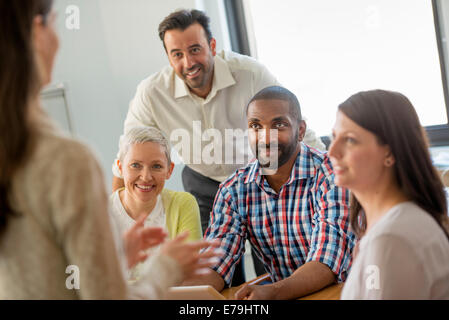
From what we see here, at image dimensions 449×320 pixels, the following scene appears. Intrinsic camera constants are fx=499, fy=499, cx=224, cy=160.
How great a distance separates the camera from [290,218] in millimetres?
1743

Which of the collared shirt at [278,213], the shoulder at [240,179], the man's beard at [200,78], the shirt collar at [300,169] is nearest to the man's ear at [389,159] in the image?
the collared shirt at [278,213]

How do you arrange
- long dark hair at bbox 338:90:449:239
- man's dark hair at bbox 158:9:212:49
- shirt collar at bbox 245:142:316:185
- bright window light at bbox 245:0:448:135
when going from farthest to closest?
bright window light at bbox 245:0:448:135 → man's dark hair at bbox 158:9:212:49 → shirt collar at bbox 245:142:316:185 → long dark hair at bbox 338:90:449:239

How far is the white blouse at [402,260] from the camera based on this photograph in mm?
930

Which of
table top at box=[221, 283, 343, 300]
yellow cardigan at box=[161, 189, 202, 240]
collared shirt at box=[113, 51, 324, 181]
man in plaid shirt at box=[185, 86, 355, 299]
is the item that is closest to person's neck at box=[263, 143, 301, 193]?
man in plaid shirt at box=[185, 86, 355, 299]

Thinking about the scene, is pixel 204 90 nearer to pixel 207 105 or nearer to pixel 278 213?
pixel 207 105

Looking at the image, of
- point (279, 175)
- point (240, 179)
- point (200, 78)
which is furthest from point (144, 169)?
point (200, 78)

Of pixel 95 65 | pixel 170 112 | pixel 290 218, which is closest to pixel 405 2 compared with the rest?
pixel 170 112

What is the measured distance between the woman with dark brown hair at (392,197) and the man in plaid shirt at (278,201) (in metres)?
0.52

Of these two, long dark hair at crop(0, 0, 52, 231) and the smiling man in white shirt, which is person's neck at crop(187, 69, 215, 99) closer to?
the smiling man in white shirt

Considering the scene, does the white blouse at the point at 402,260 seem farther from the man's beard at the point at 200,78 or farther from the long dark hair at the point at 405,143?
the man's beard at the point at 200,78

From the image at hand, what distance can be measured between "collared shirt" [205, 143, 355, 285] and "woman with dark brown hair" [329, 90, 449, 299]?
1.76ft

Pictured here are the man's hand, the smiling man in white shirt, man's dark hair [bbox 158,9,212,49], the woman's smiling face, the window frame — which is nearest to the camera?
the man's hand

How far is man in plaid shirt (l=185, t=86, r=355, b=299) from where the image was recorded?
162cm

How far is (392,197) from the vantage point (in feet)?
3.49
